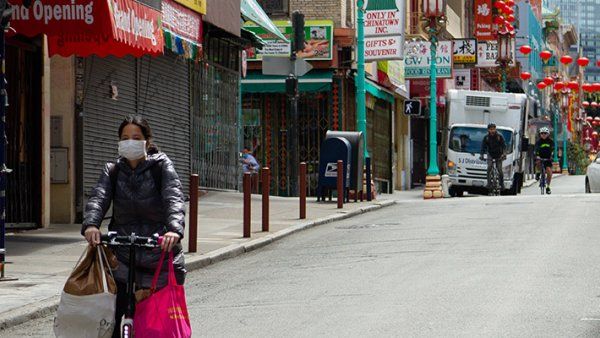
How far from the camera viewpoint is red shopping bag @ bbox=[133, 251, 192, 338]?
287 inches

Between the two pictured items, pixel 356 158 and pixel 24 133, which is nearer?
pixel 24 133

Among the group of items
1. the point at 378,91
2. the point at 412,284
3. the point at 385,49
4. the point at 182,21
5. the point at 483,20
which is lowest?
the point at 412,284

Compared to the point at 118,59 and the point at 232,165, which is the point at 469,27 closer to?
the point at 232,165

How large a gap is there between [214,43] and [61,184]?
9.47 metres

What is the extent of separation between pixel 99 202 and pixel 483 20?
183ft

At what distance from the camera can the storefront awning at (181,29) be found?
75.0 feet

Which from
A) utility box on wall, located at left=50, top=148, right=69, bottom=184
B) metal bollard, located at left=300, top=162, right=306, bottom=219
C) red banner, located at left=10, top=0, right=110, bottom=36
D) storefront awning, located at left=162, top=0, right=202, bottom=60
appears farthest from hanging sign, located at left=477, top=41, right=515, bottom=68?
red banner, located at left=10, top=0, right=110, bottom=36

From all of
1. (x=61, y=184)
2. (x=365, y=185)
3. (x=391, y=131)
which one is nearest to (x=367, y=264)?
(x=61, y=184)

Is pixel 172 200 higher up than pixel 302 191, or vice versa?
pixel 172 200

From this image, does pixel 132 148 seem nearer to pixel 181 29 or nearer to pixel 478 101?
pixel 181 29

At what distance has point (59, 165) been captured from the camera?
20.6 m

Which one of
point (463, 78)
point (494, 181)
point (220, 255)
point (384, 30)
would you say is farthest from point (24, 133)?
point (463, 78)

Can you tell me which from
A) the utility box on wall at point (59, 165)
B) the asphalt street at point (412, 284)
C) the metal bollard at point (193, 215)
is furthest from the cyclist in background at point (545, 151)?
the metal bollard at point (193, 215)

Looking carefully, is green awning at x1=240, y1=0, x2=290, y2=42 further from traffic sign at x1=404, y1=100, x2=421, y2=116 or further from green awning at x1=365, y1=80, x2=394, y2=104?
green awning at x1=365, y1=80, x2=394, y2=104
